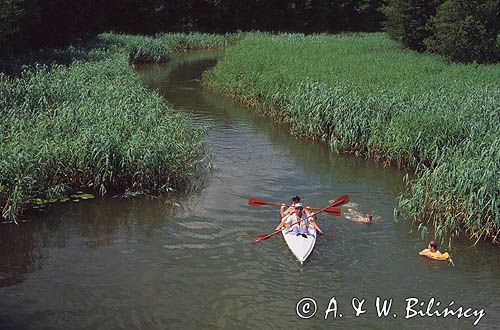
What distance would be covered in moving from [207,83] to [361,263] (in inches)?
814

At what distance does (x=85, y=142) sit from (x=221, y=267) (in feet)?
16.4

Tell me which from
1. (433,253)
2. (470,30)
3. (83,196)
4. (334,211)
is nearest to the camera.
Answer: (433,253)

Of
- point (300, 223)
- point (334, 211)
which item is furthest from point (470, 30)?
point (300, 223)

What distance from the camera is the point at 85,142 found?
13.2 metres

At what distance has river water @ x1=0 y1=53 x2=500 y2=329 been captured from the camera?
28.6 ft

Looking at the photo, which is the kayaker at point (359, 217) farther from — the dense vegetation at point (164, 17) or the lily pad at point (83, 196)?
the dense vegetation at point (164, 17)

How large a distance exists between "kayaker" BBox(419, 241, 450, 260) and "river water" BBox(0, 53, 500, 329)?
0.14m

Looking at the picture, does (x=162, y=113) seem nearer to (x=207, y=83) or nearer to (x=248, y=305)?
(x=248, y=305)

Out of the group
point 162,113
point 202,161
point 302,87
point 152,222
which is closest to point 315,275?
point 152,222

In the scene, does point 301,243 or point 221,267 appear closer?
point 221,267

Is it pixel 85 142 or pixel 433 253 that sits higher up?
pixel 85 142

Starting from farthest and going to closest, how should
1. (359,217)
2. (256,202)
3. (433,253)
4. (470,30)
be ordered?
(470,30), (256,202), (359,217), (433,253)

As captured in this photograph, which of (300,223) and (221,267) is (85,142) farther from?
(300,223)

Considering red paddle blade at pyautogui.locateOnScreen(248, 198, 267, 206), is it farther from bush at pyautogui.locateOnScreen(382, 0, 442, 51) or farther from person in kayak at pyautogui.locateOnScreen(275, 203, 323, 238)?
bush at pyautogui.locateOnScreen(382, 0, 442, 51)
